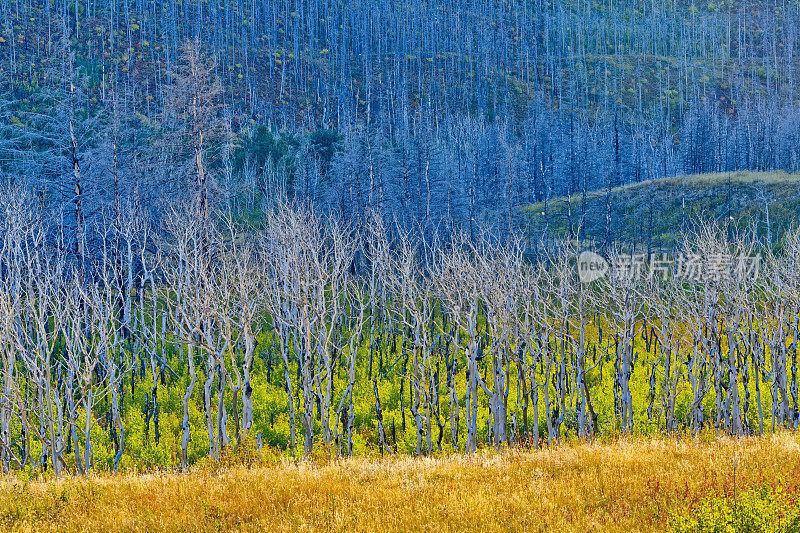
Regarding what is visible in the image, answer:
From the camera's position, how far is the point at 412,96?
11775 centimetres

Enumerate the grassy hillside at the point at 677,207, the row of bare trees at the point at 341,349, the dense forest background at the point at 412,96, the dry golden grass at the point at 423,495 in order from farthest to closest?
the grassy hillside at the point at 677,207
the dense forest background at the point at 412,96
the row of bare trees at the point at 341,349
the dry golden grass at the point at 423,495

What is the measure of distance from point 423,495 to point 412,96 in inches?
4632

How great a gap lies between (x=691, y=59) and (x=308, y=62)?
101022 millimetres

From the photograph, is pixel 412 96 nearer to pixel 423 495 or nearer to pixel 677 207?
pixel 677 207

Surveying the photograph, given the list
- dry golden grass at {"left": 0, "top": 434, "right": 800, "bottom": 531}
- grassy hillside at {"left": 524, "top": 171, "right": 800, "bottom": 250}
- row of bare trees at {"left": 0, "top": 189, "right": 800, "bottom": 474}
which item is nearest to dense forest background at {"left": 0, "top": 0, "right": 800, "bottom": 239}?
grassy hillside at {"left": 524, "top": 171, "right": 800, "bottom": 250}

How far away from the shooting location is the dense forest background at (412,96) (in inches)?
1422

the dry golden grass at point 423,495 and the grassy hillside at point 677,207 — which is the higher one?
the dry golden grass at point 423,495

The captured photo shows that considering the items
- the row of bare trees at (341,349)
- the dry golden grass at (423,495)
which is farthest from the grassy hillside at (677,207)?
the dry golden grass at (423,495)

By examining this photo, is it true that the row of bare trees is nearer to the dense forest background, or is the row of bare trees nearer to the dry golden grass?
the dry golden grass

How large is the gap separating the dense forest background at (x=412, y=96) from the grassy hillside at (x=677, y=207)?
4076mm

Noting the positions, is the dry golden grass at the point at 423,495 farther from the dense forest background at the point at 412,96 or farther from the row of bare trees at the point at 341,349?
the dense forest background at the point at 412,96

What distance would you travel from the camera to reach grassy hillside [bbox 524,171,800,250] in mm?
49438

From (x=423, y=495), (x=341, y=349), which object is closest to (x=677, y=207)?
(x=341, y=349)

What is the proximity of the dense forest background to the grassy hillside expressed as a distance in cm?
408
